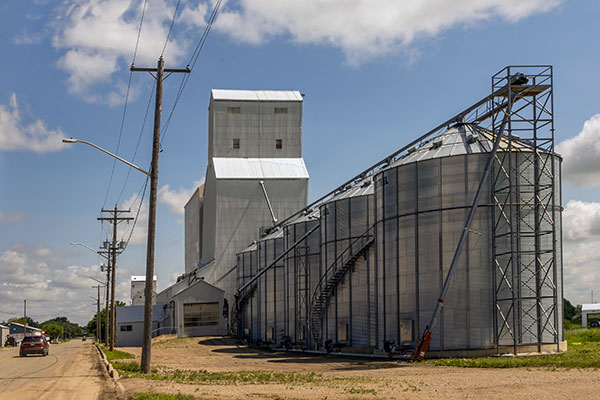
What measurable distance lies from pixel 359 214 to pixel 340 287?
204 inches

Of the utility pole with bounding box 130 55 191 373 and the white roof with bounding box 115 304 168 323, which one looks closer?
the utility pole with bounding box 130 55 191 373

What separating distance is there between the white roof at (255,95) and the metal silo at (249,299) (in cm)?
1972

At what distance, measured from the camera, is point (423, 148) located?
43.6 meters

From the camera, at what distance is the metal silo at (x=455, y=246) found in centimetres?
3669

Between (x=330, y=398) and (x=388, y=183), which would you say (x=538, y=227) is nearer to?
(x=388, y=183)

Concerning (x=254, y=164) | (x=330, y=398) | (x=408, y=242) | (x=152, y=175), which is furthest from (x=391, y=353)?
(x=254, y=164)

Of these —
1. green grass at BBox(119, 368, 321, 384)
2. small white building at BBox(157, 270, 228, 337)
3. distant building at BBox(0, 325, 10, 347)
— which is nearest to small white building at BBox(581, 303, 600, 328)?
small white building at BBox(157, 270, 228, 337)

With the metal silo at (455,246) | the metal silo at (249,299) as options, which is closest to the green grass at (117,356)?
the metal silo at (249,299)

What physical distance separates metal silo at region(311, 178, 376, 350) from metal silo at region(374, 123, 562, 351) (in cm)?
494

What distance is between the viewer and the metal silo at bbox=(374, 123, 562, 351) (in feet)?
120

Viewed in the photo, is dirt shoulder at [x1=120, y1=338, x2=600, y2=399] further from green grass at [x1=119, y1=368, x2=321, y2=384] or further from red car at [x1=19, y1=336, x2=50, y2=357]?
red car at [x1=19, y1=336, x2=50, y2=357]

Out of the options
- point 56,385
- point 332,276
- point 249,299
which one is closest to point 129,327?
point 249,299

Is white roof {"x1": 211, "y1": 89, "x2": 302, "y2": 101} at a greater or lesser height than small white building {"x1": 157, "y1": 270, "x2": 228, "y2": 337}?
greater

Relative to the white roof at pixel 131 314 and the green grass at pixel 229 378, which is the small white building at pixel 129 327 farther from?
the green grass at pixel 229 378
